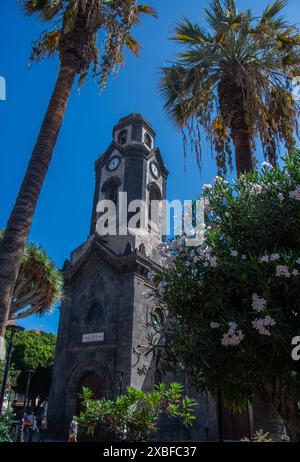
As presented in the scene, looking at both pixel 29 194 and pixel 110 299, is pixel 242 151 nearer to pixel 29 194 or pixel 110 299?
pixel 29 194

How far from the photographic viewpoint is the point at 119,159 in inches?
1132

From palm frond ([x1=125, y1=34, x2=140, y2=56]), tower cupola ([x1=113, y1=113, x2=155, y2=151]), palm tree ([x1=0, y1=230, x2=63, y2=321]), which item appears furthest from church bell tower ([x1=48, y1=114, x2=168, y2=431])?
palm frond ([x1=125, y1=34, x2=140, y2=56])

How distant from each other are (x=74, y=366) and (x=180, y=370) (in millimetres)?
18402

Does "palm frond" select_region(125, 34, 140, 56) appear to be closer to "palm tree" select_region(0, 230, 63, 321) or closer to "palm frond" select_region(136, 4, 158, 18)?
"palm frond" select_region(136, 4, 158, 18)

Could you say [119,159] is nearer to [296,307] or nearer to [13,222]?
[13,222]

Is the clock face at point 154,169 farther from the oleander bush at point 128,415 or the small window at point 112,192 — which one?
the oleander bush at point 128,415

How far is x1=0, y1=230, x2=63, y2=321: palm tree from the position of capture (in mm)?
13555

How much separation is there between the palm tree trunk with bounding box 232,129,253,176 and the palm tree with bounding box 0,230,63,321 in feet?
26.4

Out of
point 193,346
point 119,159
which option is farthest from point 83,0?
point 119,159

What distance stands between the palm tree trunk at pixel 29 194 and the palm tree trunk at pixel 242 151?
491cm

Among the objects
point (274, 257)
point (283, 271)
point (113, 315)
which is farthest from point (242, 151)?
point (113, 315)

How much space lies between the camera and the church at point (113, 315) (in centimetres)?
2044

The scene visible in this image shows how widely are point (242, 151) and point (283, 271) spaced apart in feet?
19.5

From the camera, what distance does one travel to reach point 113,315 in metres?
22.5
